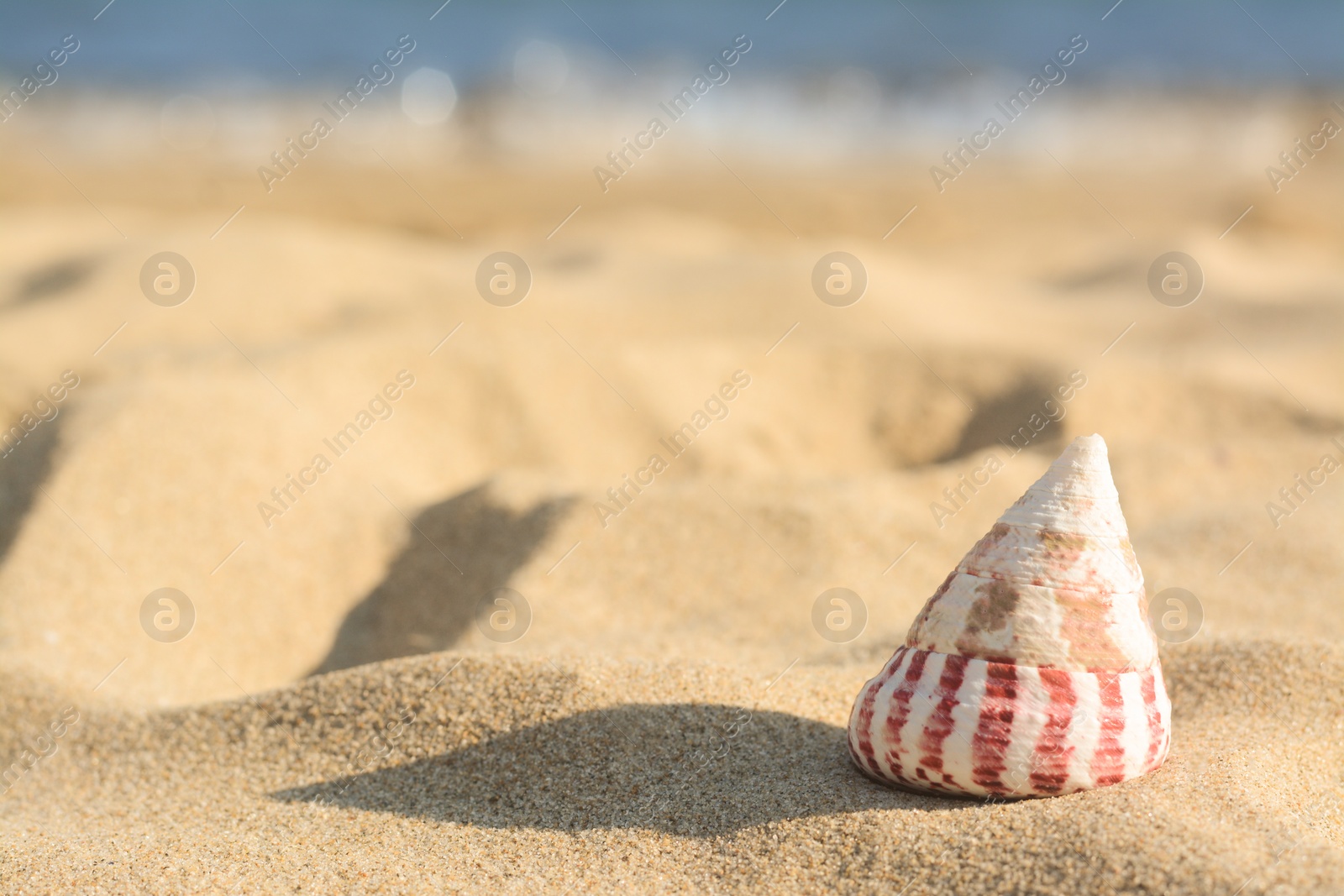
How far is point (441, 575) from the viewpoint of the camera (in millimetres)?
3559

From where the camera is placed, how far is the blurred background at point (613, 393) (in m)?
3.37

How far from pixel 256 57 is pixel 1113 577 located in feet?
71.4

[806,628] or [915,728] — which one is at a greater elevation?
[915,728]

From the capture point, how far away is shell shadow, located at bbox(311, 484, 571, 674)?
10.9 feet

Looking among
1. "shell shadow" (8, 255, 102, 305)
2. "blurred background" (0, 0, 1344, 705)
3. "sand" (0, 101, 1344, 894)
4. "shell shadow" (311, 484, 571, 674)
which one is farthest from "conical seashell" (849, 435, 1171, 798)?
"shell shadow" (8, 255, 102, 305)

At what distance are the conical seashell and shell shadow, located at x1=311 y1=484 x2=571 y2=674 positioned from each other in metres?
1.64

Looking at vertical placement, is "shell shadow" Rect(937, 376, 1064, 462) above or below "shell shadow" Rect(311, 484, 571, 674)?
below

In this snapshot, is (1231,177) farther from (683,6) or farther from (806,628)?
(683,6)

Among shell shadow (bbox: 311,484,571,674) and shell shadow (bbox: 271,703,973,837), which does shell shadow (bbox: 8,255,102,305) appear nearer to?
shell shadow (bbox: 311,484,571,674)

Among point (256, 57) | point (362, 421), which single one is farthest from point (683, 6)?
point (362, 421)

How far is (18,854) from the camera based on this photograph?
81.9 inches

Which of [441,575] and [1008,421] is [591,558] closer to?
[441,575]

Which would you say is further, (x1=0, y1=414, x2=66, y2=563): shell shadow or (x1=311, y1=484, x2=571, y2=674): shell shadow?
(x1=0, y1=414, x2=66, y2=563): shell shadow

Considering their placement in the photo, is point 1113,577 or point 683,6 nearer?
point 1113,577
